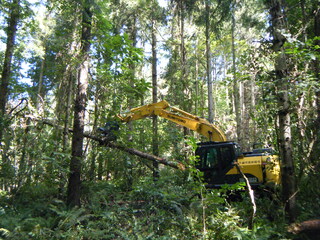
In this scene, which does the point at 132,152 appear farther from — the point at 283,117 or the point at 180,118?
the point at 283,117

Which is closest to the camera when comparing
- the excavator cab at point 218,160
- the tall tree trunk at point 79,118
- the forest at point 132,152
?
the forest at point 132,152

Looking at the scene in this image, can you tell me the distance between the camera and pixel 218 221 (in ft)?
13.9

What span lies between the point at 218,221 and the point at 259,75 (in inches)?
127

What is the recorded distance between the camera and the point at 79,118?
7.64 metres

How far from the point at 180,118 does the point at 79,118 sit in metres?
3.39

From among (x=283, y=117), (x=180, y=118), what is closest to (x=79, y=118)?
(x=180, y=118)

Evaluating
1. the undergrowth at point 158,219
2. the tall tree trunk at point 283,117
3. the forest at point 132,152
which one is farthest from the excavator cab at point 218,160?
the tall tree trunk at point 283,117

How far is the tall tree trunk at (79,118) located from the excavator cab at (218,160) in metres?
3.61

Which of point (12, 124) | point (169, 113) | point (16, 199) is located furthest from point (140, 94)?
point (16, 199)

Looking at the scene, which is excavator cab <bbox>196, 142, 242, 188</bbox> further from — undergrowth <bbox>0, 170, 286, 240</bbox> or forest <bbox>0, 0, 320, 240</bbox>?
undergrowth <bbox>0, 170, 286, 240</bbox>

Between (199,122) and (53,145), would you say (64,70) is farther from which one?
(199,122)

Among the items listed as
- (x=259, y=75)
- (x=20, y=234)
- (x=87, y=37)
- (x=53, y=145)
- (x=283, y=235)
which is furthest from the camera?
(x=87, y=37)

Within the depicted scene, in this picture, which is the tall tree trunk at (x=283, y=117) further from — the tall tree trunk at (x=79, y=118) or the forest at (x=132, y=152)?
the tall tree trunk at (x=79, y=118)

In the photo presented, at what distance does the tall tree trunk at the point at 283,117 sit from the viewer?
184 inches
